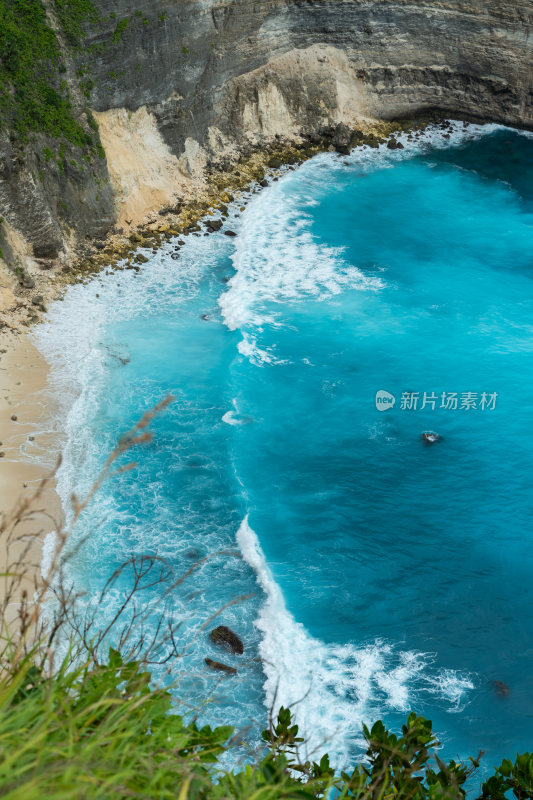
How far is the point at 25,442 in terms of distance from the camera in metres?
22.2

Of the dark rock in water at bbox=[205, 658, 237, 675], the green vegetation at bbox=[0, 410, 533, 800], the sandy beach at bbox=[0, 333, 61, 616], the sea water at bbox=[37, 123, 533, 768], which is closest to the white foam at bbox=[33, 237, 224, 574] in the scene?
the sea water at bbox=[37, 123, 533, 768]

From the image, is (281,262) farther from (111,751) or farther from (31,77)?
(111,751)

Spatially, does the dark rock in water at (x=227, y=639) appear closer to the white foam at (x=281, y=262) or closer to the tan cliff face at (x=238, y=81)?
the white foam at (x=281, y=262)

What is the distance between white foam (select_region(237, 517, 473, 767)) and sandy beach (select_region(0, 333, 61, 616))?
5.81 meters


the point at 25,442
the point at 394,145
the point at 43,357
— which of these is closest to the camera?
the point at 25,442

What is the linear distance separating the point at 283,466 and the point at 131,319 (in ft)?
31.4

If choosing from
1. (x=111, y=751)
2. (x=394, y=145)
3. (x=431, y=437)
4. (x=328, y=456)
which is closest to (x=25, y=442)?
(x=328, y=456)

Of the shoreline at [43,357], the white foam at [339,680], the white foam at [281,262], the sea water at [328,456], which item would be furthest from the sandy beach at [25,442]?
the white foam at [281,262]

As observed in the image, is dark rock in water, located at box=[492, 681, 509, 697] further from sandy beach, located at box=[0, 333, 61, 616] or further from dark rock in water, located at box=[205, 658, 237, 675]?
sandy beach, located at box=[0, 333, 61, 616]

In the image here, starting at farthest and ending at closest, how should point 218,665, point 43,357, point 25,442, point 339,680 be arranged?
point 43,357
point 25,442
point 339,680
point 218,665

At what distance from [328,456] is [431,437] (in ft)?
11.0
